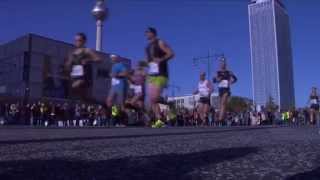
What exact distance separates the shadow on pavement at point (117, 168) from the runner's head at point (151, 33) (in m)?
1.87

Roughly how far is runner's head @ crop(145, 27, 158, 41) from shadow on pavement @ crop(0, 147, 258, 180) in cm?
187

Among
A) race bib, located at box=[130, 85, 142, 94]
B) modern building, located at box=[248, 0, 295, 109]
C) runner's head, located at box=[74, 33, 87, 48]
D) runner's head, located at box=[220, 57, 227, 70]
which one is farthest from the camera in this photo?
runner's head, located at box=[220, 57, 227, 70]

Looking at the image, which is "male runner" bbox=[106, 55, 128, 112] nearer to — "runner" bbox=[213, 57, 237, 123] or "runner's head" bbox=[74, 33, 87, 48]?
"runner's head" bbox=[74, 33, 87, 48]

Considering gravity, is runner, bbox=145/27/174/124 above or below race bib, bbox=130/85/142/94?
above

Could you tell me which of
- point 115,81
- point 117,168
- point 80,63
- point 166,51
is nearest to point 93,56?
point 80,63

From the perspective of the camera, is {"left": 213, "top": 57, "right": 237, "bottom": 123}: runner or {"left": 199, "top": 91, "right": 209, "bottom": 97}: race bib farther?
{"left": 199, "top": 91, "right": 209, "bottom": 97}: race bib

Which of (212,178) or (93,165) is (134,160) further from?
(212,178)

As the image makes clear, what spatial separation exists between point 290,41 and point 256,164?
6.74ft

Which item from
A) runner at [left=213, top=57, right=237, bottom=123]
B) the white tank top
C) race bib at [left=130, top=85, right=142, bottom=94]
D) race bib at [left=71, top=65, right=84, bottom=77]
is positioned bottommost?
race bib at [left=130, top=85, right=142, bottom=94]

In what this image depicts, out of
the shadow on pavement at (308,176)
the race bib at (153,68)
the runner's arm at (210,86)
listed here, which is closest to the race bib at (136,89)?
the race bib at (153,68)

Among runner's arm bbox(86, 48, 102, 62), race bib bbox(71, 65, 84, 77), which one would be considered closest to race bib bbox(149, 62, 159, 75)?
runner's arm bbox(86, 48, 102, 62)

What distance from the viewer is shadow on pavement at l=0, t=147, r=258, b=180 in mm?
5719

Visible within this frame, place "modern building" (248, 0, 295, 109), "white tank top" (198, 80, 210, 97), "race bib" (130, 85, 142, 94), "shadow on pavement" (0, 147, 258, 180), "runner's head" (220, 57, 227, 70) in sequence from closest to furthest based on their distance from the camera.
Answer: "race bib" (130, 85, 142, 94) → "modern building" (248, 0, 295, 109) → "shadow on pavement" (0, 147, 258, 180) → "runner's head" (220, 57, 227, 70) → "white tank top" (198, 80, 210, 97)

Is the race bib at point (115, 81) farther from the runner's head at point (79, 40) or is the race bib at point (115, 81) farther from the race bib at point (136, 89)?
the runner's head at point (79, 40)
